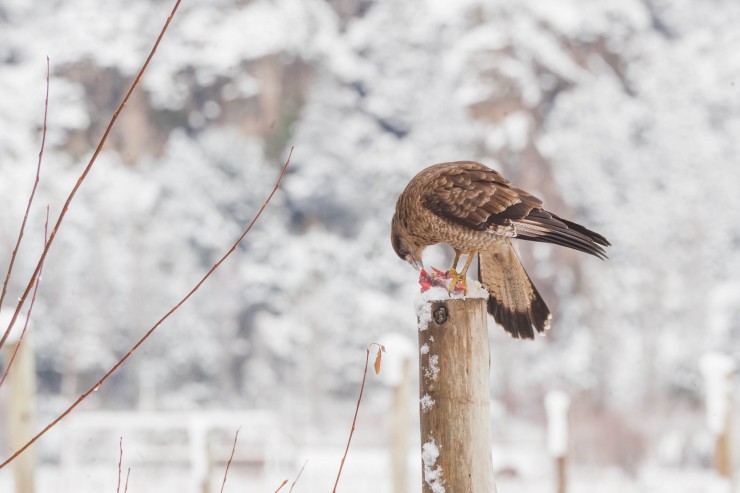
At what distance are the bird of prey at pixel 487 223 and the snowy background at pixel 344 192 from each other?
12074mm

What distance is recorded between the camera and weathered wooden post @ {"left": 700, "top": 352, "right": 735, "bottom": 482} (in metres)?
4.85

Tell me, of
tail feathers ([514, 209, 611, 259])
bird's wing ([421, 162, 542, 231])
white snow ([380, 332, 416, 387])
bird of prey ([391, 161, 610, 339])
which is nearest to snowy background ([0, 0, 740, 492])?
white snow ([380, 332, 416, 387])

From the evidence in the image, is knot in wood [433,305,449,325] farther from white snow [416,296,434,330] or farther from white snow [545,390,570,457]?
white snow [545,390,570,457]

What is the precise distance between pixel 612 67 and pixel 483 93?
3.66m

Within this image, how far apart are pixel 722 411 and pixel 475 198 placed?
12.0 feet

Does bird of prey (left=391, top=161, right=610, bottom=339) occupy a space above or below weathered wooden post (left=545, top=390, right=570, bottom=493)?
above

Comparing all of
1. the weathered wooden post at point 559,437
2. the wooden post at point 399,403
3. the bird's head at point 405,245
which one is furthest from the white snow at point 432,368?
the weathered wooden post at point 559,437

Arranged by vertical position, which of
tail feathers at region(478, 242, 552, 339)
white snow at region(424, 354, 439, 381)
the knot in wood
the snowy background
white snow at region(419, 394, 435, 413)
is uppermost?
the snowy background

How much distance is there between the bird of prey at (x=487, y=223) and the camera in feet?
5.93

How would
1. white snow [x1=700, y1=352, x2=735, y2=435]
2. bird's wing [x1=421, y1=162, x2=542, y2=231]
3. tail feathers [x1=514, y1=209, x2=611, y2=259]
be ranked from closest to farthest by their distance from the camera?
1. tail feathers [x1=514, y1=209, x2=611, y2=259]
2. bird's wing [x1=421, y1=162, x2=542, y2=231]
3. white snow [x1=700, y1=352, x2=735, y2=435]

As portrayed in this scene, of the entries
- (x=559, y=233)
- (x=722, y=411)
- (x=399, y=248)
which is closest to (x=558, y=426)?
(x=722, y=411)

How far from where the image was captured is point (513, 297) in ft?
6.29

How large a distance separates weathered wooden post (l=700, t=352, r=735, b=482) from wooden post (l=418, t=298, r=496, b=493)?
3997mm

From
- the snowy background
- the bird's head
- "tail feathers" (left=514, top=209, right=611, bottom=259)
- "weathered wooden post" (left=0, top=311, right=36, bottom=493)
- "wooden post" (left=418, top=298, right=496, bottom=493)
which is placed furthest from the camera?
the snowy background
